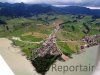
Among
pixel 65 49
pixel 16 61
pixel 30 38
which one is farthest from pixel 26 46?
pixel 65 49

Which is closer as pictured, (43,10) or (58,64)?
(43,10)

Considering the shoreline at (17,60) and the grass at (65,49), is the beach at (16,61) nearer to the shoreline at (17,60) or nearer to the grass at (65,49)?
the shoreline at (17,60)

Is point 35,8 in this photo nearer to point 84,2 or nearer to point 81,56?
point 84,2

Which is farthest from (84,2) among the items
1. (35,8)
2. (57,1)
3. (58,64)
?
(58,64)

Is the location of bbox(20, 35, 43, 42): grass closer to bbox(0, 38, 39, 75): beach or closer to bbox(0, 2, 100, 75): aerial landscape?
bbox(0, 2, 100, 75): aerial landscape

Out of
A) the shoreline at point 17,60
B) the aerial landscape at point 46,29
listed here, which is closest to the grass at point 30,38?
the aerial landscape at point 46,29

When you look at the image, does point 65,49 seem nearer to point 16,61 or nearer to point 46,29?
point 46,29
